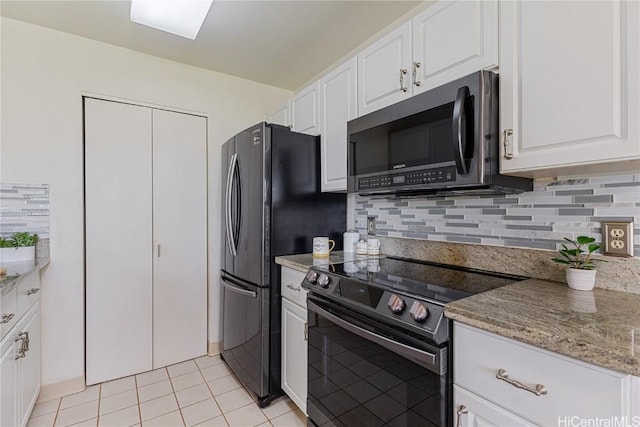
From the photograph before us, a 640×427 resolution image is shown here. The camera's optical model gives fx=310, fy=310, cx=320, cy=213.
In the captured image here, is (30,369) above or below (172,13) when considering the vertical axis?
below

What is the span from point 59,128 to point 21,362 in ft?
4.76

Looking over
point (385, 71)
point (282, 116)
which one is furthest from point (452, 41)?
point (282, 116)

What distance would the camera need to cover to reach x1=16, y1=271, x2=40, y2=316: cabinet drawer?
1.61 m

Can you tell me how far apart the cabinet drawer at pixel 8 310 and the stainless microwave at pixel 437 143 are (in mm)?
1706

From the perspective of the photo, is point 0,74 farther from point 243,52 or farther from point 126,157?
point 243,52

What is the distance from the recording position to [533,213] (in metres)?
1.36

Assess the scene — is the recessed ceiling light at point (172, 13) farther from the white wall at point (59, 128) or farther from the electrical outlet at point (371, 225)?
the electrical outlet at point (371, 225)

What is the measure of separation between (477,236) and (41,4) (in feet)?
9.17

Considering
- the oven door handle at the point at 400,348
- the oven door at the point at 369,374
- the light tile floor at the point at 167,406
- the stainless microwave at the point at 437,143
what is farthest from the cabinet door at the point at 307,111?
the light tile floor at the point at 167,406

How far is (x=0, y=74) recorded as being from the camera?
6.38 feet

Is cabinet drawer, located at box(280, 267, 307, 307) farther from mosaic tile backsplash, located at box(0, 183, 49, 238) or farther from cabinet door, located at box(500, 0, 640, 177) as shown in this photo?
mosaic tile backsplash, located at box(0, 183, 49, 238)

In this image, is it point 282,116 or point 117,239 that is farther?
point 282,116

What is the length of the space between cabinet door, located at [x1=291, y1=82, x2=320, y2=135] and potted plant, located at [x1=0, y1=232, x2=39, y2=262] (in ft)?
6.19

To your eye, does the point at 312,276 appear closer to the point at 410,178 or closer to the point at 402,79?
the point at 410,178
